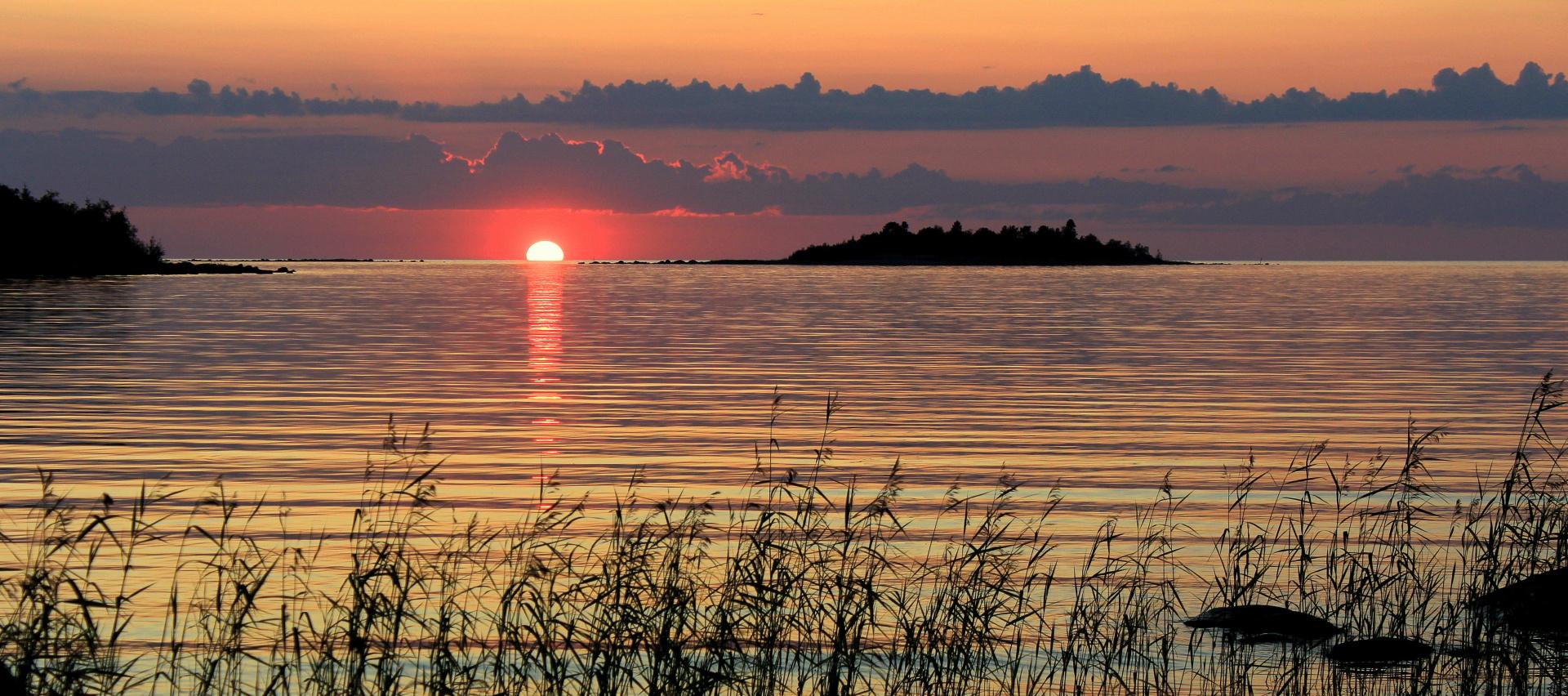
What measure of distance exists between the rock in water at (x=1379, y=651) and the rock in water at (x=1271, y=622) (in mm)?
650

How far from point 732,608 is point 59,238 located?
188159 mm

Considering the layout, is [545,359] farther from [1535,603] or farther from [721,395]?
[1535,603]

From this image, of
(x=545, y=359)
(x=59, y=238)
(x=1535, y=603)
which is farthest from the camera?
(x=59, y=238)

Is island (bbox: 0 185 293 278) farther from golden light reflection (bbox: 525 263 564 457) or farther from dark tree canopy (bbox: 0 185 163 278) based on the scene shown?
golden light reflection (bbox: 525 263 564 457)

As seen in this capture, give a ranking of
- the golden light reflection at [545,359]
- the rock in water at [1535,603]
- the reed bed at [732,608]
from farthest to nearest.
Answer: the golden light reflection at [545,359]
the rock in water at [1535,603]
the reed bed at [732,608]

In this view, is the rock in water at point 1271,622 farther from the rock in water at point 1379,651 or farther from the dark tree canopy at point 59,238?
the dark tree canopy at point 59,238

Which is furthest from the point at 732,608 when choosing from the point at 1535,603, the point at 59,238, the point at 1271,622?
the point at 59,238

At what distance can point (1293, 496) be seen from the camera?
→ 23.3m

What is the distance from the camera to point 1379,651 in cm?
1350

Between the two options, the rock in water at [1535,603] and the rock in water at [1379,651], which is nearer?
the rock in water at [1379,651]

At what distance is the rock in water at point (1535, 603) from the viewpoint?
13977mm

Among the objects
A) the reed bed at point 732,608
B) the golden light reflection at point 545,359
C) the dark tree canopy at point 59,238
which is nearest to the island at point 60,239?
the dark tree canopy at point 59,238

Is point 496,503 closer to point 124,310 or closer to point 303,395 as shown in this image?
point 303,395

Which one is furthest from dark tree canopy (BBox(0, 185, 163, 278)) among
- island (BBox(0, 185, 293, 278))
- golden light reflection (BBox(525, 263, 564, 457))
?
golden light reflection (BBox(525, 263, 564, 457))
